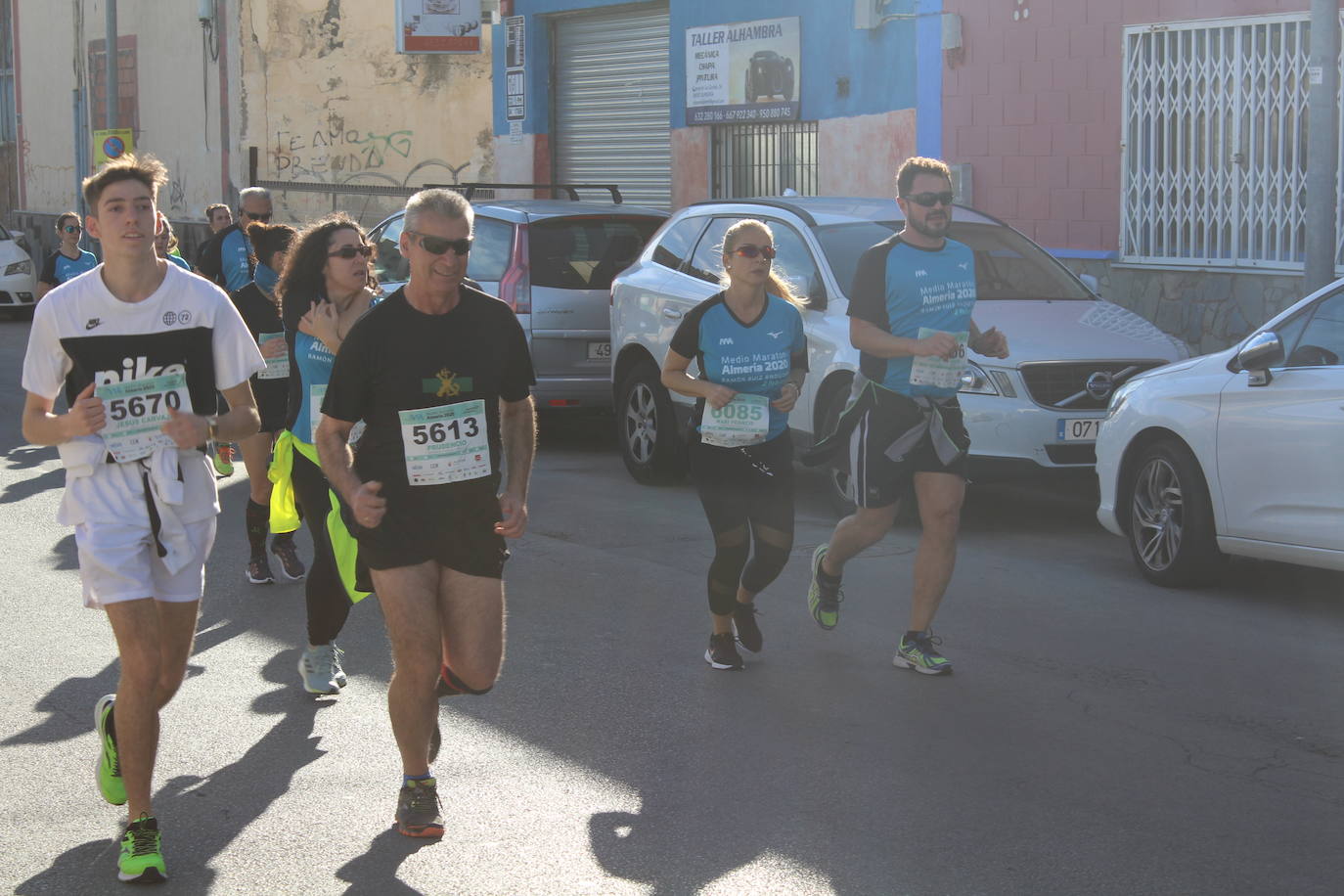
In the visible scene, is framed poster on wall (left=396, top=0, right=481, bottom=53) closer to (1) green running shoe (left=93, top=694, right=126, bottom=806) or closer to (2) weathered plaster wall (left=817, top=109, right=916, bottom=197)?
(2) weathered plaster wall (left=817, top=109, right=916, bottom=197)

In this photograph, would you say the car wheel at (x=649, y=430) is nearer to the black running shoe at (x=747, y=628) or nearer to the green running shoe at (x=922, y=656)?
the black running shoe at (x=747, y=628)

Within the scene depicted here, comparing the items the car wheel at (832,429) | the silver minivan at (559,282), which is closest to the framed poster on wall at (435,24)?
the silver minivan at (559,282)

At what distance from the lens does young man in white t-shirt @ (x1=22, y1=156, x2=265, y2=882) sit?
473 centimetres

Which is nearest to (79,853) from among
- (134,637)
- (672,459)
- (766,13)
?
(134,637)

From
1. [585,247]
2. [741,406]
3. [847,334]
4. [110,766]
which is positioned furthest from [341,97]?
[110,766]

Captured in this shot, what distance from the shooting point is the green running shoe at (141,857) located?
4.66m

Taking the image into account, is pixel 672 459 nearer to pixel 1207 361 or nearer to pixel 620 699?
pixel 1207 361

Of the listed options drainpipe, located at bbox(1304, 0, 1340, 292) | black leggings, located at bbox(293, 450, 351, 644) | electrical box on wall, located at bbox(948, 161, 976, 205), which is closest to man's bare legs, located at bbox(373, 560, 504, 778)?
black leggings, located at bbox(293, 450, 351, 644)

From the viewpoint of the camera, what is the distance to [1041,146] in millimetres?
15164

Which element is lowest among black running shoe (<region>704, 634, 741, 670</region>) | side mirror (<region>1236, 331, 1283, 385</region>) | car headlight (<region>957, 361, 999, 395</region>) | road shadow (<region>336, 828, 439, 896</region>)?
road shadow (<region>336, 828, 439, 896</region>)

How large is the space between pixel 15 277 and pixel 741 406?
23.2 m

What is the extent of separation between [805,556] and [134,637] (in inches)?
197

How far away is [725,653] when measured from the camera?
6.91 metres

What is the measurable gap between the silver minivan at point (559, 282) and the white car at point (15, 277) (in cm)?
1637
